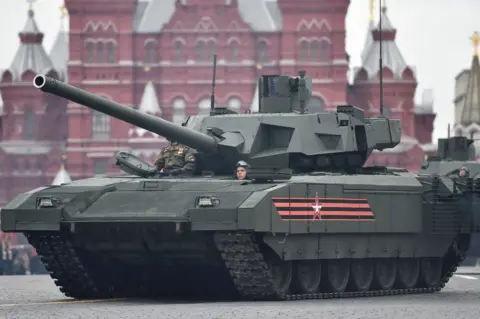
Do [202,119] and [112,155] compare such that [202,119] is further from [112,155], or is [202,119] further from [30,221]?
[112,155]

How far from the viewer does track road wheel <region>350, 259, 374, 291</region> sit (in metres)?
26.6

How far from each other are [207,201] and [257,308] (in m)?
1.92

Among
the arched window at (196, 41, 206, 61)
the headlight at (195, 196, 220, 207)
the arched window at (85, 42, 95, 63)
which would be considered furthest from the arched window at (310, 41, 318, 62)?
the headlight at (195, 196, 220, 207)

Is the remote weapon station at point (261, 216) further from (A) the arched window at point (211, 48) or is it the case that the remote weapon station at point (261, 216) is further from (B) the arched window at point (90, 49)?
(B) the arched window at point (90, 49)

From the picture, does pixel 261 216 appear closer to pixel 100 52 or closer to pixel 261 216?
pixel 261 216

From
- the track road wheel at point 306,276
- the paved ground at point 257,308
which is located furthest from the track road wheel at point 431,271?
the track road wheel at point 306,276

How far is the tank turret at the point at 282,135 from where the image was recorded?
26.1m

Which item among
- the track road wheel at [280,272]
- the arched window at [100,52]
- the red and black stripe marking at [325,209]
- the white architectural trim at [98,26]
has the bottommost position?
the track road wheel at [280,272]

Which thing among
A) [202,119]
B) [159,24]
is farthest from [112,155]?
[202,119]

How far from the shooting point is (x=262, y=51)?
10538 centimetres

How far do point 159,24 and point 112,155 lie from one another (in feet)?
29.7

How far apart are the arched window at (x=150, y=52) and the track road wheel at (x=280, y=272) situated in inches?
3200

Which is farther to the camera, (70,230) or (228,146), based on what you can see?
(228,146)

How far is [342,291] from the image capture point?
26.2 meters
